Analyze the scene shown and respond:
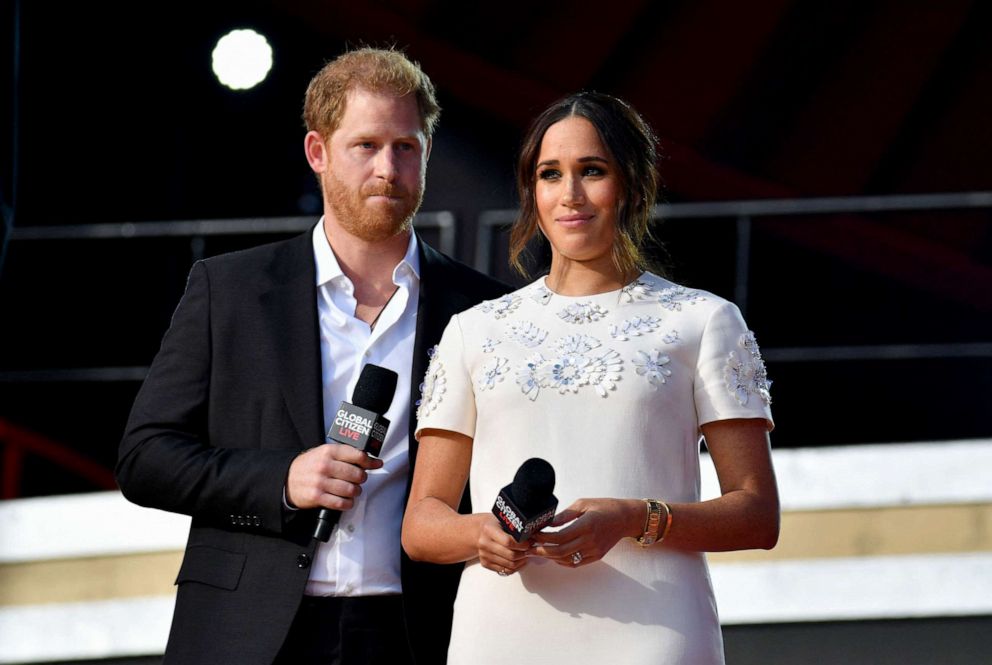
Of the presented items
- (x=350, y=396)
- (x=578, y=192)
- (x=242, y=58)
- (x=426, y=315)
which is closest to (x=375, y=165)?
(x=426, y=315)

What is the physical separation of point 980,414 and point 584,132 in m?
2.85

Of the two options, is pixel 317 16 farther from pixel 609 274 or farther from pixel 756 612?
pixel 609 274

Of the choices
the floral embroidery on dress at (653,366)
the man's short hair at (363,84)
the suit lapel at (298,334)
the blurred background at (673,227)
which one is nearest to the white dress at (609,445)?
the floral embroidery on dress at (653,366)

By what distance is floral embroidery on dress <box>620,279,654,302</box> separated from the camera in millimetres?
2139

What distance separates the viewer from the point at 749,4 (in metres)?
5.38

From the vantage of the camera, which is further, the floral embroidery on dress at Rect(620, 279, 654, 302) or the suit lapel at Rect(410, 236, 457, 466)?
the suit lapel at Rect(410, 236, 457, 466)

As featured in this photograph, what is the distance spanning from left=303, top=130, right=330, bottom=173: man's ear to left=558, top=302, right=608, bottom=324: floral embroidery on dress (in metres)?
0.69

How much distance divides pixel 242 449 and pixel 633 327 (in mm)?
730

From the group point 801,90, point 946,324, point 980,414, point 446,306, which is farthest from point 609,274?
point 801,90

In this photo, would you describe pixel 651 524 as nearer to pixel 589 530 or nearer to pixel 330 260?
pixel 589 530

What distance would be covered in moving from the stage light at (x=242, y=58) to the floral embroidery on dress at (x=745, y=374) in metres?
3.47

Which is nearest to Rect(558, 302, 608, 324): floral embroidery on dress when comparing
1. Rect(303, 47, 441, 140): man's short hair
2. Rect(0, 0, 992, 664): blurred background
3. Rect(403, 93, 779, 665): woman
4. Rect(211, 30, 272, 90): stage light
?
Rect(403, 93, 779, 665): woman

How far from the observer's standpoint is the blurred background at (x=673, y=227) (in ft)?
12.9

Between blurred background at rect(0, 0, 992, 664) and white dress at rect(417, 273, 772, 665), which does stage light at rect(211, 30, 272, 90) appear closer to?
blurred background at rect(0, 0, 992, 664)
